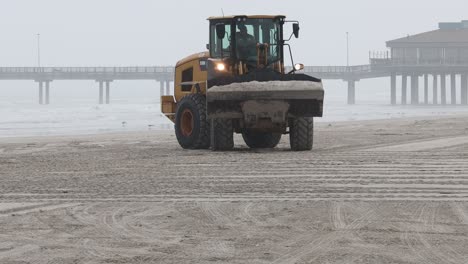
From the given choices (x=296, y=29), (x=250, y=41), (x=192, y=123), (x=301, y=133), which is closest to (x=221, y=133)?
(x=192, y=123)

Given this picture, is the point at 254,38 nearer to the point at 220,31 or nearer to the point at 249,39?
the point at 249,39

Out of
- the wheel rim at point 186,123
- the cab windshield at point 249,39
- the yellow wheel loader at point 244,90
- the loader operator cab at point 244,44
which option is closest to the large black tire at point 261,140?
the yellow wheel loader at point 244,90

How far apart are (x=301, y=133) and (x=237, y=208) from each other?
9186 mm

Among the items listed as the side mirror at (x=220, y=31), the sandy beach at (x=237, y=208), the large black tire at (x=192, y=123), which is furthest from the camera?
the large black tire at (x=192, y=123)

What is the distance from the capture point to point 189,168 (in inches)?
624

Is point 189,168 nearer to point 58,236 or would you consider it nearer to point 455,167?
point 455,167

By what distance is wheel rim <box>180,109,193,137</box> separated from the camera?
68.3 feet

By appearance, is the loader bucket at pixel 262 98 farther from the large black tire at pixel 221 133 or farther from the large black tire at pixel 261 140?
the large black tire at pixel 261 140

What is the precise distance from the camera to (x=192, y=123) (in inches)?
811

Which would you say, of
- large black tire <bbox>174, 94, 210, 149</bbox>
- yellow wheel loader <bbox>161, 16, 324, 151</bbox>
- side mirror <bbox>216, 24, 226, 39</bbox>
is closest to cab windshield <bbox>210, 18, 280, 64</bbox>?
yellow wheel loader <bbox>161, 16, 324, 151</bbox>

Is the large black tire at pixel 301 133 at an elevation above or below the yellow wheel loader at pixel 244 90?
below

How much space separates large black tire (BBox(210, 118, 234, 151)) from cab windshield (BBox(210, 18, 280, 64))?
1.37m

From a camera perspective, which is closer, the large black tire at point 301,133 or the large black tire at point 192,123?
the large black tire at point 301,133

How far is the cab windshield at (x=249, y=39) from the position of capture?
2000 centimetres
